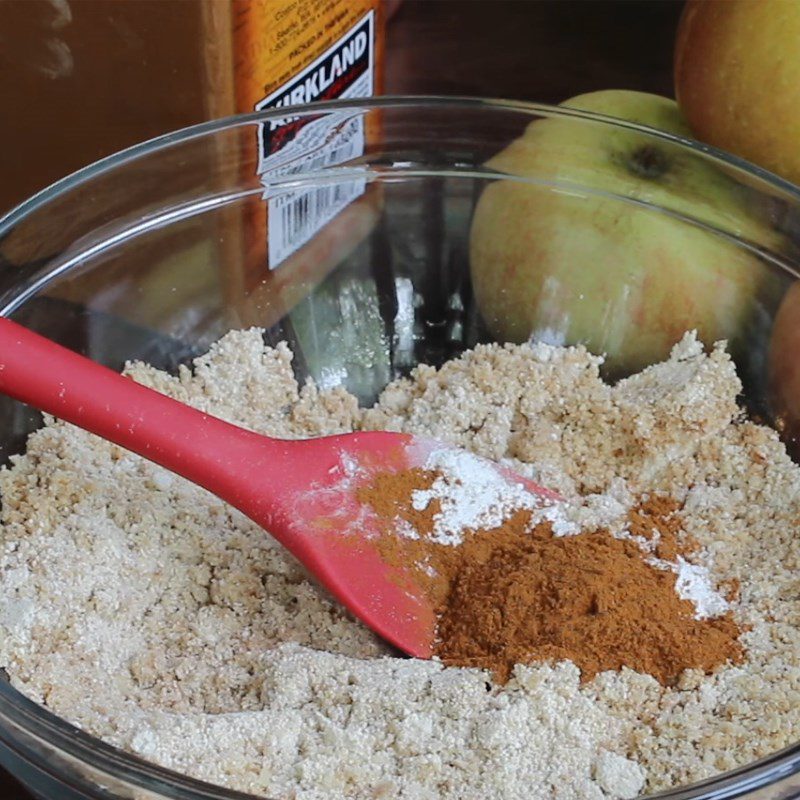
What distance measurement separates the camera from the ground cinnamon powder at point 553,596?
60 centimetres

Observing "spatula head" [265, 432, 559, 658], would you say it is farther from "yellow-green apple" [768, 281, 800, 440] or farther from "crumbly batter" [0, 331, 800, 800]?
"yellow-green apple" [768, 281, 800, 440]

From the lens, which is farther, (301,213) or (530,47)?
(530,47)

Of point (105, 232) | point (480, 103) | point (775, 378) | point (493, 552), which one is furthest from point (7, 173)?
point (775, 378)

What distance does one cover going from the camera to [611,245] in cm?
79

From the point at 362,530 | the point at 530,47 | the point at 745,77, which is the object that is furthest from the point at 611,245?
the point at 530,47

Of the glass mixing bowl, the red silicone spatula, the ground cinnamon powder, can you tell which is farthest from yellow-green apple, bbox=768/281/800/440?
the red silicone spatula

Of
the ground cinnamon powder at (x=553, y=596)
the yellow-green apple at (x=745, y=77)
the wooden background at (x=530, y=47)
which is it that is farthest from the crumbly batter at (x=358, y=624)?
the wooden background at (x=530, y=47)

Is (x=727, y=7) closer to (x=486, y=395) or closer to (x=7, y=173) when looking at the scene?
(x=486, y=395)

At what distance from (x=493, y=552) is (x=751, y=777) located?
0.74 ft

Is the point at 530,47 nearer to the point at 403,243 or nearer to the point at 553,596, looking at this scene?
the point at 403,243

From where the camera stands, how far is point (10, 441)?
2.32 feet

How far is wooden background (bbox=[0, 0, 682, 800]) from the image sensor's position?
106 cm

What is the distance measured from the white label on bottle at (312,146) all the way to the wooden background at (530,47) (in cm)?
24

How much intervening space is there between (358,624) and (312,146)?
323 millimetres
